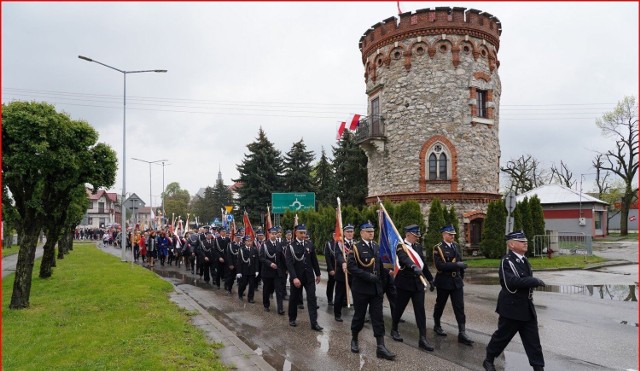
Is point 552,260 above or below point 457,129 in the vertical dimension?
below

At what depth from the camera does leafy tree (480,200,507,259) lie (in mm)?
23016

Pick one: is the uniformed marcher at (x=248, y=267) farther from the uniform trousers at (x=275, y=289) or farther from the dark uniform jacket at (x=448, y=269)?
the dark uniform jacket at (x=448, y=269)

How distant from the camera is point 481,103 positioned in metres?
26.7

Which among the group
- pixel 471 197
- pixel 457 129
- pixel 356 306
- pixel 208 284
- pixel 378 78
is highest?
pixel 378 78

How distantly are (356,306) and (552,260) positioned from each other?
17.3 metres

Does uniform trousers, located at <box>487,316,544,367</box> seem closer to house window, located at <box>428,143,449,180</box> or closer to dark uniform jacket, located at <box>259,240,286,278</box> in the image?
dark uniform jacket, located at <box>259,240,286,278</box>

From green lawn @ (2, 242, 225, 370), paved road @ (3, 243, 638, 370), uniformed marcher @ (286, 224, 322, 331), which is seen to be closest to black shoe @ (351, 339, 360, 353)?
paved road @ (3, 243, 638, 370)

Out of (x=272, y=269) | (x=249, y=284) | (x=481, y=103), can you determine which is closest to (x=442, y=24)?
(x=481, y=103)

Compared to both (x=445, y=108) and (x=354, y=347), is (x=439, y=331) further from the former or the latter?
(x=445, y=108)

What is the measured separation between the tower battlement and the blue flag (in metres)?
20.0

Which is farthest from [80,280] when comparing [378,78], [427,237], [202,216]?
[202,216]

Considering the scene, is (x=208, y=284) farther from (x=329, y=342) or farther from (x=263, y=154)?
(x=263, y=154)

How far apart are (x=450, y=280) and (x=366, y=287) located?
5.57ft

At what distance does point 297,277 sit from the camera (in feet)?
32.7
